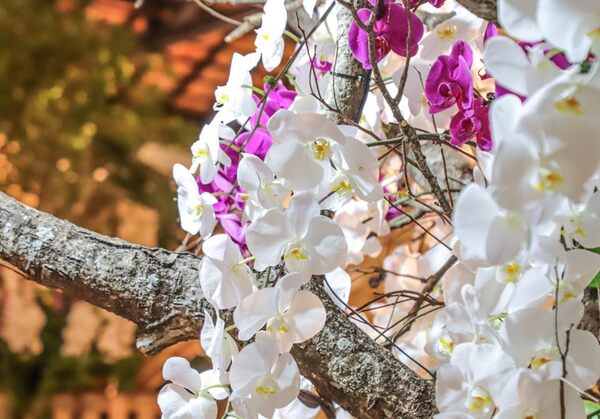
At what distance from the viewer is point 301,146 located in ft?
1.78

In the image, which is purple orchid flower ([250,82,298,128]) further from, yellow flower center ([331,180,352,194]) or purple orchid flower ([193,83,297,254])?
yellow flower center ([331,180,352,194])

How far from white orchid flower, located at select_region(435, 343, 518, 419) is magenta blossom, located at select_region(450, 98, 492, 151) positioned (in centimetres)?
17

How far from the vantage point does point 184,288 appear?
0.72 metres

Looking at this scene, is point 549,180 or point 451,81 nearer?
point 549,180

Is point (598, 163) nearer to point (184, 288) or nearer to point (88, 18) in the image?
point (184, 288)

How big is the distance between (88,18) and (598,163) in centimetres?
235

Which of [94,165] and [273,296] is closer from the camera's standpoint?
[273,296]

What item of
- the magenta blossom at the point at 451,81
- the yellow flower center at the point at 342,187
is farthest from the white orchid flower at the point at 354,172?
the magenta blossom at the point at 451,81

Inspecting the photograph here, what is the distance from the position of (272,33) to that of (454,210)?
0.26m

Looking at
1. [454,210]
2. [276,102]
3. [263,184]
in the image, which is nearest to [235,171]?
[276,102]

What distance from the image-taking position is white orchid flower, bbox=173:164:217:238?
68 centimetres

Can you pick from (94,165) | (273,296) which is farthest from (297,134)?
(94,165)

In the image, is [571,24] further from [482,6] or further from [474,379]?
[474,379]

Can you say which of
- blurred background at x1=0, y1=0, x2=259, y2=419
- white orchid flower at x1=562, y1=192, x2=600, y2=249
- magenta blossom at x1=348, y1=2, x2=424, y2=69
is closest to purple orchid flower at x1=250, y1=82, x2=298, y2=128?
magenta blossom at x1=348, y1=2, x2=424, y2=69
